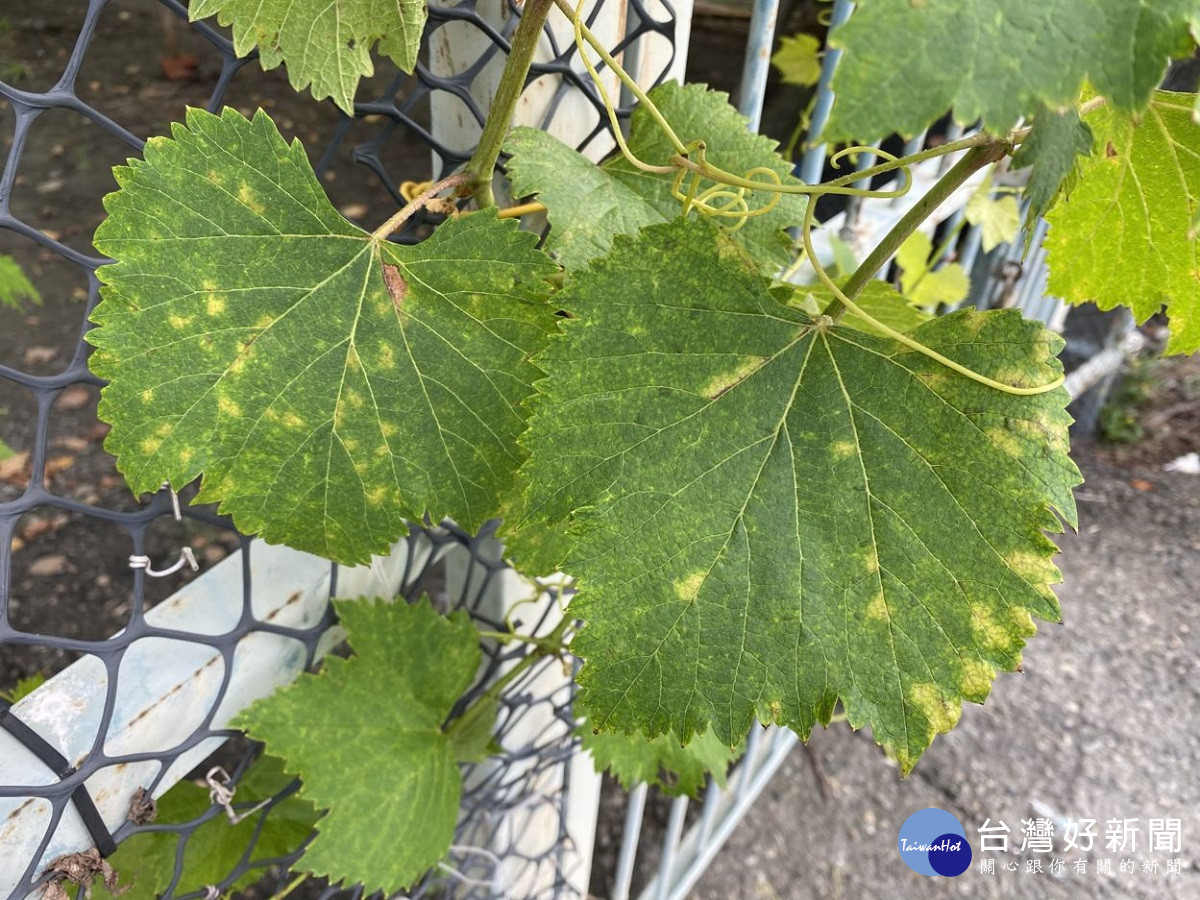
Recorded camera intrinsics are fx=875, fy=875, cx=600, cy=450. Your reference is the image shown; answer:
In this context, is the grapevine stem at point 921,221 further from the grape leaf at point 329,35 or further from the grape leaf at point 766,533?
the grape leaf at point 329,35

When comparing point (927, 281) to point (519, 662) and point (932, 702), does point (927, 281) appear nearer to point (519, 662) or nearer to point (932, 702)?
point (519, 662)

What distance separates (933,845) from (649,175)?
1840mm

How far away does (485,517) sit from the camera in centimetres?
63

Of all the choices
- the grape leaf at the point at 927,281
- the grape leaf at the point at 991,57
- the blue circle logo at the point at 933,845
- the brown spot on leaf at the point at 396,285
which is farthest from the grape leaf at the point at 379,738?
the blue circle logo at the point at 933,845

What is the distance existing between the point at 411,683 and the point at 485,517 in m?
0.40

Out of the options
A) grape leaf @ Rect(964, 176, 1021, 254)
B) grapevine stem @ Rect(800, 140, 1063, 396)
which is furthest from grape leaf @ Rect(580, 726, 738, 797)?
grape leaf @ Rect(964, 176, 1021, 254)

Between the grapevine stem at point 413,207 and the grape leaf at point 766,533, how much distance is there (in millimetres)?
142

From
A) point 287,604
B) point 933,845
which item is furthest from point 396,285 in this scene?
point 933,845

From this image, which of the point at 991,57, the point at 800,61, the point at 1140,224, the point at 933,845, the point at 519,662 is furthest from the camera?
the point at 933,845

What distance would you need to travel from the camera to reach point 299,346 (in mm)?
587

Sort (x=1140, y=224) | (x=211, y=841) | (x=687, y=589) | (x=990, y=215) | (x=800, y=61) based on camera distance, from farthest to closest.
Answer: (x=800, y=61) < (x=990, y=215) < (x=211, y=841) < (x=1140, y=224) < (x=687, y=589)

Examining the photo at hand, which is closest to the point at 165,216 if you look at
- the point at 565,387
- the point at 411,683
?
the point at 565,387

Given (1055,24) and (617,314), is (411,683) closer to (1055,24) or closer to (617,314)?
(617,314)

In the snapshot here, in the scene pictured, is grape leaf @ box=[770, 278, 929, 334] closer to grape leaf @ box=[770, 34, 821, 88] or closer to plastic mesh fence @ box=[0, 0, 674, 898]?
plastic mesh fence @ box=[0, 0, 674, 898]
